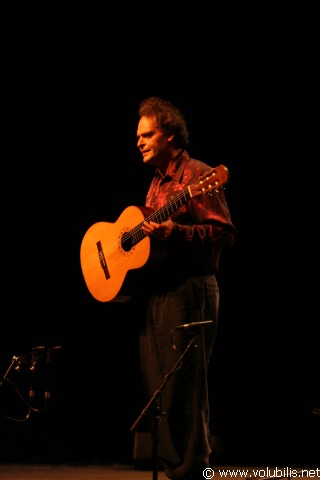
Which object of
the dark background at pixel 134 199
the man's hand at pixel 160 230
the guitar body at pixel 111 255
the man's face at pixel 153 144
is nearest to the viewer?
the man's hand at pixel 160 230

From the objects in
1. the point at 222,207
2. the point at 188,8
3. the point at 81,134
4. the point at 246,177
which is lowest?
the point at 222,207

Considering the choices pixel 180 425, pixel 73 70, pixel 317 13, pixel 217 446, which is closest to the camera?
pixel 180 425

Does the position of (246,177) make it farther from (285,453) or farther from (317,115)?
(285,453)

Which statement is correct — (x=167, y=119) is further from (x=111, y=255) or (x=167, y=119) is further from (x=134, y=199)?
(x=134, y=199)

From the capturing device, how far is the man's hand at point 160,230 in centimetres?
261

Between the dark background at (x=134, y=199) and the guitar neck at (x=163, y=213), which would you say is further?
the dark background at (x=134, y=199)

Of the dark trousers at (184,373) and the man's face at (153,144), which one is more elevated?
the man's face at (153,144)

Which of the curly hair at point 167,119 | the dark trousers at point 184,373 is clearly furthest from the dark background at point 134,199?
the dark trousers at point 184,373

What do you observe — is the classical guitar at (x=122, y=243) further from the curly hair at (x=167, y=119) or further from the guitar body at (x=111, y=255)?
the curly hair at (x=167, y=119)

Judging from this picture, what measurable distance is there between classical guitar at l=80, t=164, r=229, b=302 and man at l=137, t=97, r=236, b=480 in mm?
46

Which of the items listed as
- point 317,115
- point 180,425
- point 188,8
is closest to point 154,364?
point 180,425

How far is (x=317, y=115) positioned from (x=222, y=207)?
2310mm

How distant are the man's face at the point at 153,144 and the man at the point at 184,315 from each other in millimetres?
164

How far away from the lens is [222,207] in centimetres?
274
